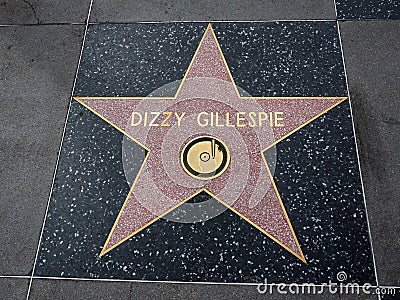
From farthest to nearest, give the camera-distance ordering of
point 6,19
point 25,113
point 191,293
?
point 6,19 → point 25,113 → point 191,293

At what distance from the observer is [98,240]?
5.74 feet

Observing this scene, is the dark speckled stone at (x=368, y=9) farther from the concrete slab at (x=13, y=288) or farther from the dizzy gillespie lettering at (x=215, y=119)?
the concrete slab at (x=13, y=288)

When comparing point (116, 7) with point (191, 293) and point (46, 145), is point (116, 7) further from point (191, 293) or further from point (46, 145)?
point (191, 293)

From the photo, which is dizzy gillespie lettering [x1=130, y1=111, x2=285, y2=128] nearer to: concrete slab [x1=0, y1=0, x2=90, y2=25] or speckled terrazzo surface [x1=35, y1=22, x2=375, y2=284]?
speckled terrazzo surface [x1=35, y1=22, x2=375, y2=284]

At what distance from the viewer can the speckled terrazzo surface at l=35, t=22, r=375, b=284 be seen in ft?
5.54

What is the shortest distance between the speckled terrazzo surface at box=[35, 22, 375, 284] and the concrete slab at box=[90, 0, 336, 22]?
6 cm

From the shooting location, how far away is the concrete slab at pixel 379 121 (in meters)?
1.71

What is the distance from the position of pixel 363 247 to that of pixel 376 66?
3.13 ft

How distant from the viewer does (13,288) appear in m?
1.69

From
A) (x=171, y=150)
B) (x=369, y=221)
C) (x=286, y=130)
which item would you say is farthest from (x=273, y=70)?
(x=369, y=221)

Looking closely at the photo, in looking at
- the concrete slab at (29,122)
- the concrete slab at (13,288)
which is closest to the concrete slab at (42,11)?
the concrete slab at (29,122)

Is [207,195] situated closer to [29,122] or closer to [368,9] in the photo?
[29,122]

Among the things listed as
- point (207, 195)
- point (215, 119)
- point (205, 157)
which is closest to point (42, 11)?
point (215, 119)

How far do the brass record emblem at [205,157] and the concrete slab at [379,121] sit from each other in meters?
0.64
